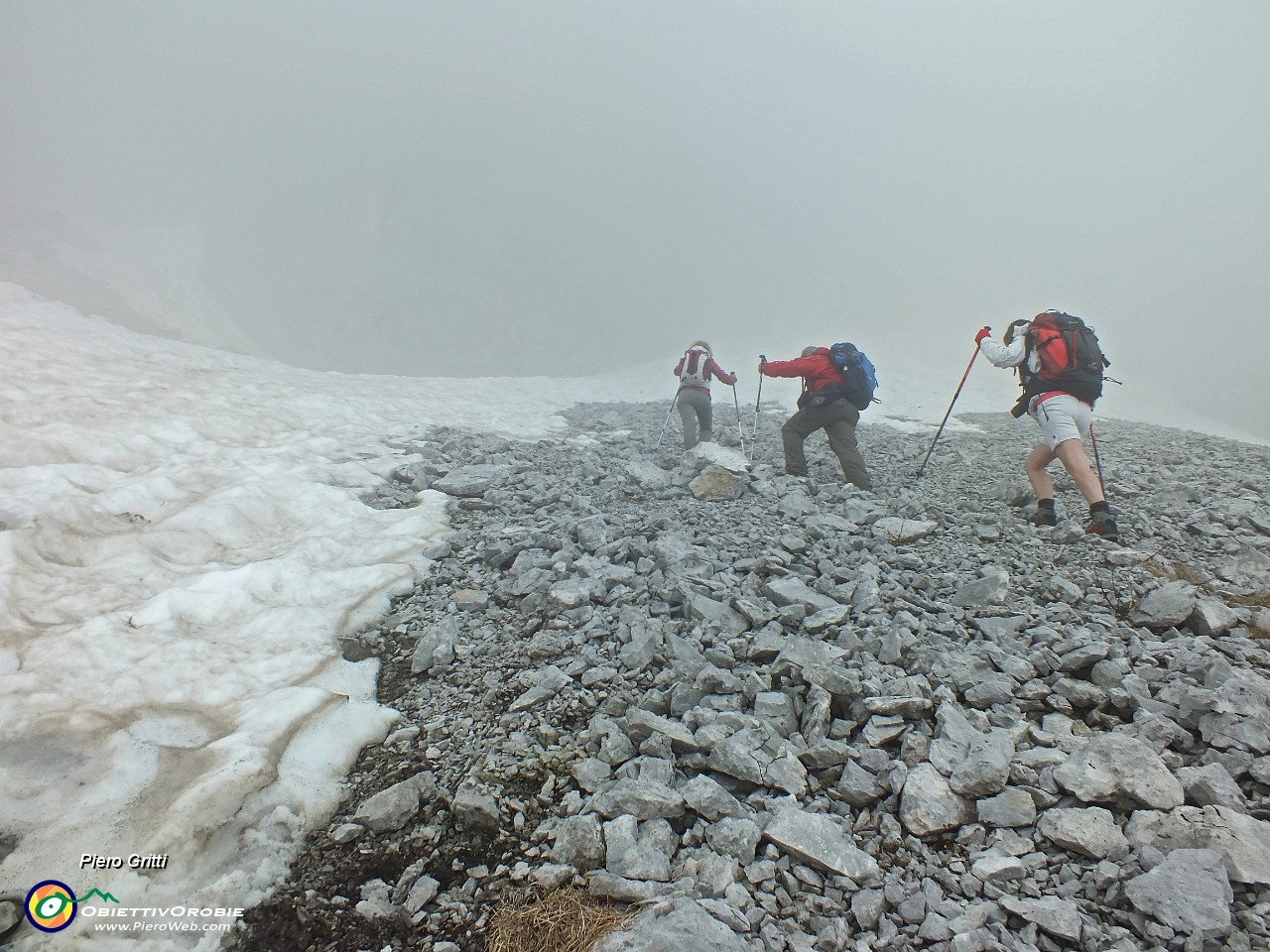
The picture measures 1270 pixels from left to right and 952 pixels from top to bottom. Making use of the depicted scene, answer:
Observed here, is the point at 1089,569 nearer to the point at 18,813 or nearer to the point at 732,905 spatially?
the point at 732,905

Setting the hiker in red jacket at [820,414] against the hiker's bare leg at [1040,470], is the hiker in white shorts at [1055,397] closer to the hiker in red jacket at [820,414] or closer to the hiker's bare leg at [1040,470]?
the hiker's bare leg at [1040,470]

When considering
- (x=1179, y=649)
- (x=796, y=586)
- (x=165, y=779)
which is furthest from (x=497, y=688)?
(x=1179, y=649)

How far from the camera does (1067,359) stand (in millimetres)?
6203

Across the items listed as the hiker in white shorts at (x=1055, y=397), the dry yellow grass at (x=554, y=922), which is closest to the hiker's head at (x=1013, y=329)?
the hiker in white shorts at (x=1055, y=397)

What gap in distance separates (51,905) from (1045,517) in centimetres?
801

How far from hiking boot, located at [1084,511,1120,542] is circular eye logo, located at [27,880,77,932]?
7.65 meters

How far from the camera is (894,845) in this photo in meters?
2.54

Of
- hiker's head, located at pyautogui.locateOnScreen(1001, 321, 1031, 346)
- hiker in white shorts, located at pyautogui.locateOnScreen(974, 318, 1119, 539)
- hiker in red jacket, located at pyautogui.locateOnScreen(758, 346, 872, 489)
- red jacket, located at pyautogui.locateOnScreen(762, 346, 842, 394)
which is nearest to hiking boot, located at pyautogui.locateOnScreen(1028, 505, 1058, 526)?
hiker in white shorts, located at pyautogui.locateOnScreen(974, 318, 1119, 539)

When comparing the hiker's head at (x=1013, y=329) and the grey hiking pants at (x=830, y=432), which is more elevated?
the hiker's head at (x=1013, y=329)

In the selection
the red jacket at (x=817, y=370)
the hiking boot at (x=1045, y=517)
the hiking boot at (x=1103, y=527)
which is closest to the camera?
the hiking boot at (x=1103, y=527)

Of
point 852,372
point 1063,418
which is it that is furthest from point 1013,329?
point 852,372

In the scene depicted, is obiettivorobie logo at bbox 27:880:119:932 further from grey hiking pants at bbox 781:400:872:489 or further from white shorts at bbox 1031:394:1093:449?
white shorts at bbox 1031:394:1093:449

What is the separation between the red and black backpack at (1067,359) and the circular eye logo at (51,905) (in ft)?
27.9

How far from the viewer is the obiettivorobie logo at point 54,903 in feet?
7.17
